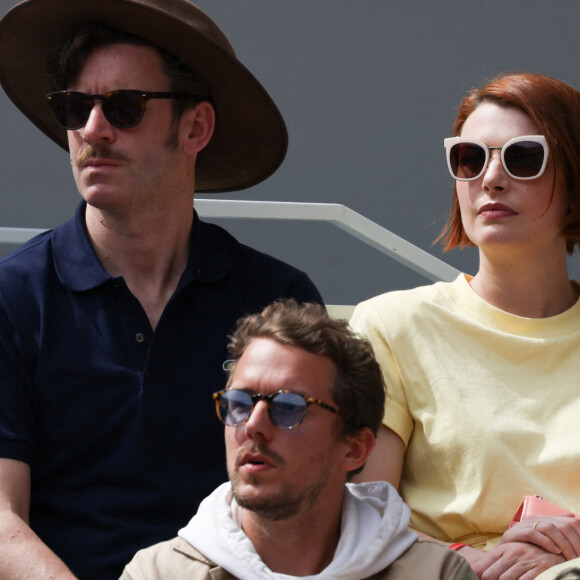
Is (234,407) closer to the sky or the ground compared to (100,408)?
closer to the sky

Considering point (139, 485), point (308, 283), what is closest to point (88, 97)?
point (308, 283)

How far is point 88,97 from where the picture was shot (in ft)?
9.20

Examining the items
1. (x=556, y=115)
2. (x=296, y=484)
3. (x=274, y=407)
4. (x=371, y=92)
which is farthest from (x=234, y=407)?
(x=371, y=92)

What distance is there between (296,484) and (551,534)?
0.64 meters

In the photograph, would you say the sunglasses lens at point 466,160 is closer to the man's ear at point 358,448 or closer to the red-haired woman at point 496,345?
the red-haired woman at point 496,345

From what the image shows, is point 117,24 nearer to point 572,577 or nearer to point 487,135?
point 487,135

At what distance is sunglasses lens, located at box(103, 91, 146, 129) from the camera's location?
9.18 feet

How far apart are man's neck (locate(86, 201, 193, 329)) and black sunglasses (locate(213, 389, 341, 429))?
0.66 meters

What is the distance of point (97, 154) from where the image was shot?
2.78 meters

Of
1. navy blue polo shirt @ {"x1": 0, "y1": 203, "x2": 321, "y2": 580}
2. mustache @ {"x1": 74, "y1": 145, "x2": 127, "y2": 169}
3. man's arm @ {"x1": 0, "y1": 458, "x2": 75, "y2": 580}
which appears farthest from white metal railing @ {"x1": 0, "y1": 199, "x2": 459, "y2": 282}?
man's arm @ {"x1": 0, "y1": 458, "x2": 75, "y2": 580}

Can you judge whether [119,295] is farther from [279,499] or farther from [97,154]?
[279,499]

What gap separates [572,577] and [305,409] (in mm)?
653

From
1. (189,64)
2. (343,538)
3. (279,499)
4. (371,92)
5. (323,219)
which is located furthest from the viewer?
(371,92)

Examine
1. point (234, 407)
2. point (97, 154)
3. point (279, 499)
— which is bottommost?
point (279, 499)
